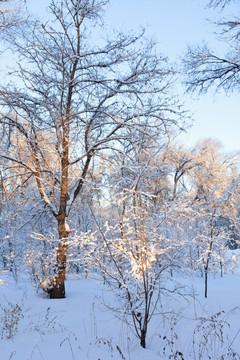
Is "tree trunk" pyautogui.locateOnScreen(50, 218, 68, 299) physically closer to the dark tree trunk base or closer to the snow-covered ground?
the dark tree trunk base

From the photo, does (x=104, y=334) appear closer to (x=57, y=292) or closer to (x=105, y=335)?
(x=105, y=335)

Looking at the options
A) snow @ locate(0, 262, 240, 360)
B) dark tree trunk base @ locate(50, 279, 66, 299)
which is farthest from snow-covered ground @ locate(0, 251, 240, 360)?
dark tree trunk base @ locate(50, 279, 66, 299)

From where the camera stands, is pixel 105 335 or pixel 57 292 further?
pixel 57 292

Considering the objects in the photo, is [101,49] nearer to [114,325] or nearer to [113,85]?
[113,85]

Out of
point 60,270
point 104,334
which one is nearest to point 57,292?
point 60,270

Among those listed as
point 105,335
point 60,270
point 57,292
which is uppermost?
point 60,270

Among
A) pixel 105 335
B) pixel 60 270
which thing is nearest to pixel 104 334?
pixel 105 335

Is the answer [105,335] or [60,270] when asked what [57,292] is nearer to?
[60,270]

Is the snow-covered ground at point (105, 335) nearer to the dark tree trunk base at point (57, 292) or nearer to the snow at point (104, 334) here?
the snow at point (104, 334)

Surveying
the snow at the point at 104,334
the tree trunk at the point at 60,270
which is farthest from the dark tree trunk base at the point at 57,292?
the snow at the point at 104,334

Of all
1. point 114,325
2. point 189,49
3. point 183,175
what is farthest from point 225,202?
point 183,175

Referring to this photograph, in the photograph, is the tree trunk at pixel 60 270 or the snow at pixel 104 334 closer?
the snow at pixel 104 334

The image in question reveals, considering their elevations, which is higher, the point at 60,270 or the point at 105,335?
the point at 60,270

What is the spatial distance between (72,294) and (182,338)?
3.92 metres
